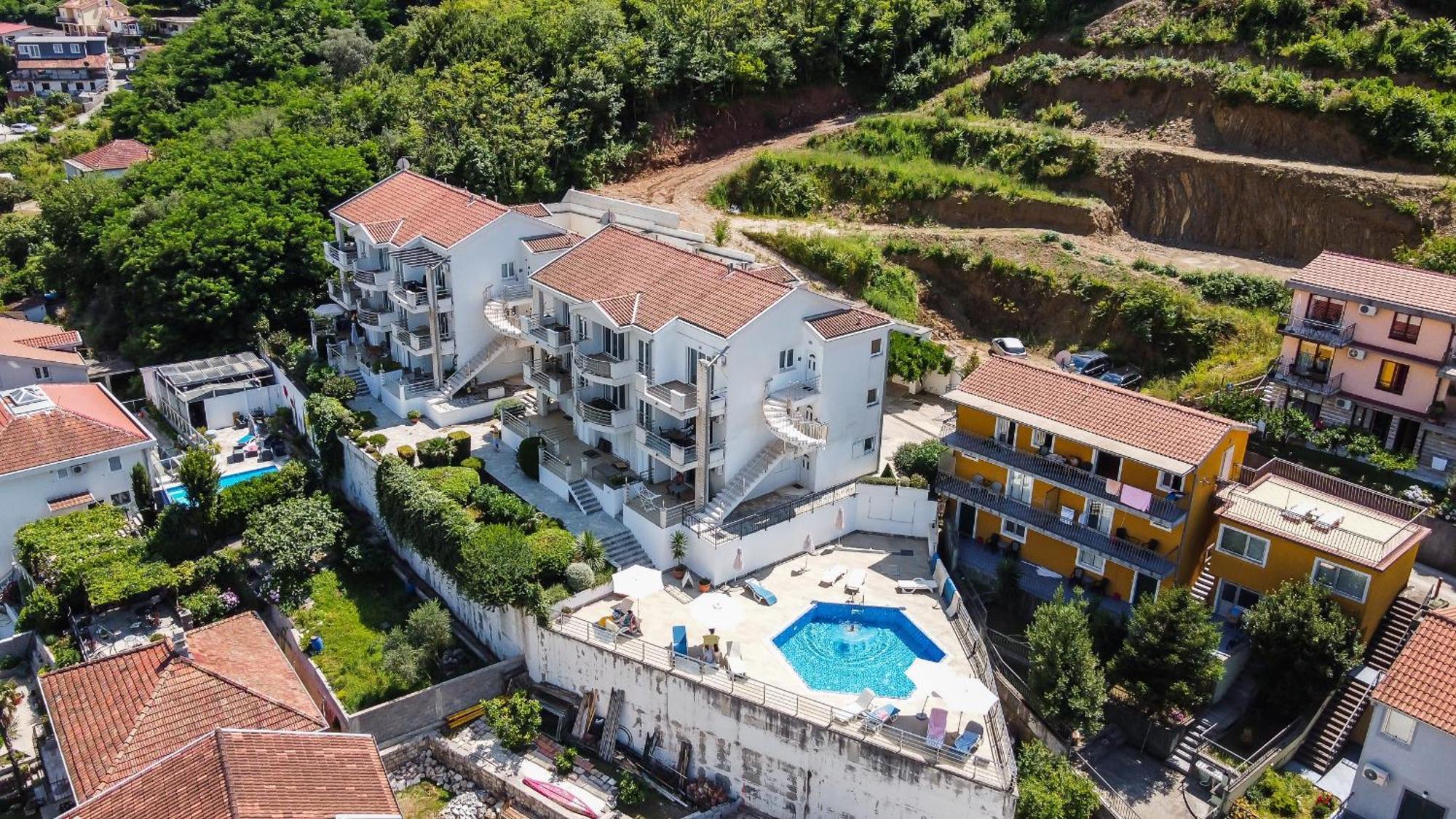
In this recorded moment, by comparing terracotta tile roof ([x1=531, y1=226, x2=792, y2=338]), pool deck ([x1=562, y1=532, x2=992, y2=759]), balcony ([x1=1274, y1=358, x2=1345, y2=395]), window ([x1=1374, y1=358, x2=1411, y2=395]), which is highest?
terracotta tile roof ([x1=531, y1=226, x2=792, y2=338])

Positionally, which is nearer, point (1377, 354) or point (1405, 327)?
point (1405, 327)

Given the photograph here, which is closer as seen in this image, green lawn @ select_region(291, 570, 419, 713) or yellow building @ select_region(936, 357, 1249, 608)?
yellow building @ select_region(936, 357, 1249, 608)

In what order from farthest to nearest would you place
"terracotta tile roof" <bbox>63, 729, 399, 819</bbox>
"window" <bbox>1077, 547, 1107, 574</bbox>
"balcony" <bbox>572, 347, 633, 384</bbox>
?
"balcony" <bbox>572, 347, 633, 384</bbox>
"window" <bbox>1077, 547, 1107, 574</bbox>
"terracotta tile roof" <bbox>63, 729, 399, 819</bbox>

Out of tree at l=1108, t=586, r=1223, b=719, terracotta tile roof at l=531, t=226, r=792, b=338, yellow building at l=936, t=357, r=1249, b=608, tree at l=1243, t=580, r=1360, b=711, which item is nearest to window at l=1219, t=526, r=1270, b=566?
yellow building at l=936, t=357, r=1249, b=608

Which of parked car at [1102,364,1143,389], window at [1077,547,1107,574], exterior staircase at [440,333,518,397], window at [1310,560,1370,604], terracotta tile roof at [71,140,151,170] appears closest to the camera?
window at [1310,560,1370,604]

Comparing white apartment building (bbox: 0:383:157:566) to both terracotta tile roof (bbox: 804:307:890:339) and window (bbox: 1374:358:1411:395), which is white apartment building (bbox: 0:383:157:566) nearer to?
terracotta tile roof (bbox: 804:307:890:339)

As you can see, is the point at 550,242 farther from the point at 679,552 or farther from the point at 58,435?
the point at 58,435

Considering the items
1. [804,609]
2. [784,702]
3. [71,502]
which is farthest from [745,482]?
[71,502]
